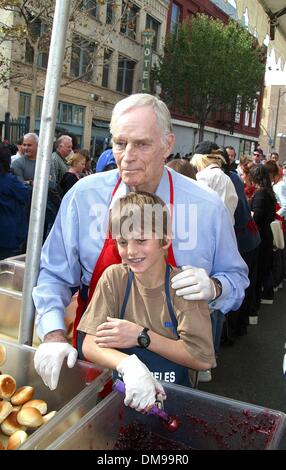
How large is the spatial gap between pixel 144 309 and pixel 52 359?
343 mm

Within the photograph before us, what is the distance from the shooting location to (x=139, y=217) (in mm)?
1546

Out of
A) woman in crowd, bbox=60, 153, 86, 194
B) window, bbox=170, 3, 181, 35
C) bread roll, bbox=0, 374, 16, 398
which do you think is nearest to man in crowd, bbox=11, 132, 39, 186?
woman in crowd, bbox=60, 153, 86, 194

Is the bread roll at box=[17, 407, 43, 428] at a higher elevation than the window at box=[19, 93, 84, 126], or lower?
lower

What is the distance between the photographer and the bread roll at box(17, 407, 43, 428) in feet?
4.84

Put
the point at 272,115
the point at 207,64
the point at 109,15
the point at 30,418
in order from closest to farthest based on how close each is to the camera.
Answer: the point at 30,418 → the point at 109,15 → the point at 207,64 → the point at 272,115

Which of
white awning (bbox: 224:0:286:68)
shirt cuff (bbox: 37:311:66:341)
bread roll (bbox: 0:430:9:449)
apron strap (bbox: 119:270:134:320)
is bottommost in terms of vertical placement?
bread roll (bbox: 0:430:9:449)

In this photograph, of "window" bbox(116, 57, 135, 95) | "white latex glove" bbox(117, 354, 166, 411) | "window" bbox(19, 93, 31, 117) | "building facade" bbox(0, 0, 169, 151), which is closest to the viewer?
"white latex glove" bbox(117, 354, 166, 411)

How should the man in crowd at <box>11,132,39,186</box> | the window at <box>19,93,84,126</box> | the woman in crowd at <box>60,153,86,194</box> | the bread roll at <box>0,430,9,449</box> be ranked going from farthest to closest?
the window at <box>19,93,84,126</box> < the man in crowd at <box>11,132,39,186</box> < the woman in crowd at <box>60,153,86,194</box> < the bread roll at <box>0,430,9,449</box>

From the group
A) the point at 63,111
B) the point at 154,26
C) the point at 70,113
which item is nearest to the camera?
the point at 63,111

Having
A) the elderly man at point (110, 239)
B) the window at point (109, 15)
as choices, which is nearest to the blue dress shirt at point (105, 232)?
the elderly man at point (110, 239)

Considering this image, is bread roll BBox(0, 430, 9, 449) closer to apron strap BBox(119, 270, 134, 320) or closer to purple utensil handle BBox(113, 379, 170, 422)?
purple utensil handle BBox(113, 379, 170, 422)

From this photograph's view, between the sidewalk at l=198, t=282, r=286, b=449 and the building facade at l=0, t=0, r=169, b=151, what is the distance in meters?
14.6

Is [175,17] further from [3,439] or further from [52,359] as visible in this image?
[3,439]

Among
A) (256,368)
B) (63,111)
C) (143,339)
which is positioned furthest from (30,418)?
(63,111)
